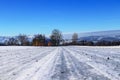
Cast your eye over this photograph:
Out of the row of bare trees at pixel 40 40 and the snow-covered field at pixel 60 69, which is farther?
the row of bare trees at pixel 40 40

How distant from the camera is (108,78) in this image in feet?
27.2

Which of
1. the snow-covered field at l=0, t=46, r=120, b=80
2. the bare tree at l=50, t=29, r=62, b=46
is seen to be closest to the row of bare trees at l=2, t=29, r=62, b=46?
the bare tree at l=50, t=29, r=62, b=46

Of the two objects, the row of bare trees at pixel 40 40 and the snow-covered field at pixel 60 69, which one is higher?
the row of bare trees at pixel 40 40

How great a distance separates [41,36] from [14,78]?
14851cm

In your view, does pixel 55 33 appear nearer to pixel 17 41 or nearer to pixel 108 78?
pixel 17 41

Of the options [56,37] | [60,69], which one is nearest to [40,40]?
[56,37]

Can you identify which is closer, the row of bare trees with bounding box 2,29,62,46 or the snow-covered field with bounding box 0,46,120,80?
the snow-covered field with bounding box 0,46,120,80

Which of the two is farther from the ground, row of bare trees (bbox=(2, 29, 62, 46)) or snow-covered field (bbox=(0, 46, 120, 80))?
row of bare trees (bbox=(2, 29, 62, 46))

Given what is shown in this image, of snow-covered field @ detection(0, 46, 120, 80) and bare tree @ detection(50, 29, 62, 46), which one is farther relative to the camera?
bare tree @ detection(50, 29, 62, 46)

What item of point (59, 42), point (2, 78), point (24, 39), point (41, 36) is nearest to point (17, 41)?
point (24, 39)

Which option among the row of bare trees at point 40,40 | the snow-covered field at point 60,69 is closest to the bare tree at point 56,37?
the row of bare trees at point 40,40

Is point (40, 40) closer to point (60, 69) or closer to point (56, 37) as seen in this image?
point (56, 37)

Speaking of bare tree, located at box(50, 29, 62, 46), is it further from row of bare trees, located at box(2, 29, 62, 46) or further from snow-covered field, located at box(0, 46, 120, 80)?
snow-covered field, located at box(0, 46, 120, 80)

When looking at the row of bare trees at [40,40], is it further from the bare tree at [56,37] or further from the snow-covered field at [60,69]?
the snow-covered field at [60,69]
